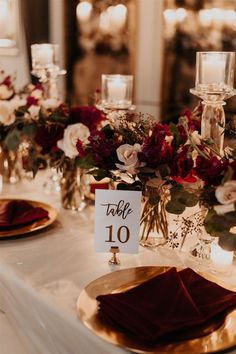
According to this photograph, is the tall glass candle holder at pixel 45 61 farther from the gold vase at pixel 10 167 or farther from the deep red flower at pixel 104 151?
the deep red flower at pixel 104 151

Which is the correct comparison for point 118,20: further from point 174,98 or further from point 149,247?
point 149,247

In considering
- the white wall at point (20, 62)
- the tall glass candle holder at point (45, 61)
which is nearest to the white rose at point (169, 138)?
the tall glass candle holder at point (45, 61)

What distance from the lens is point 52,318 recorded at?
1045mm

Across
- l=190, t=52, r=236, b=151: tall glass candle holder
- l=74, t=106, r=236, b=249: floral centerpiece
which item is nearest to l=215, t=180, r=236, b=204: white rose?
l=74, t=106, r=236, b=249: floral centerpiece

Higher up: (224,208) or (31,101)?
(31,101)

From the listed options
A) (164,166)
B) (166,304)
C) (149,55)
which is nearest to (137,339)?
(166,304)

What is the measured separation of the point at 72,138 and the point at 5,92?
0.60m

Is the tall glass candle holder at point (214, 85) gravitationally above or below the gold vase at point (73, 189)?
above

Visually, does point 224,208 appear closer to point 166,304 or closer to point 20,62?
point 166,304

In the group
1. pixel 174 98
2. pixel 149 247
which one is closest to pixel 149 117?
pixel 149 247

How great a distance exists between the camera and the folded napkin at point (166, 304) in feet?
2.94

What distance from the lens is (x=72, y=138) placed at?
157 cm

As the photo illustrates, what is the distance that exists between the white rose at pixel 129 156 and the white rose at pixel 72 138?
37cm

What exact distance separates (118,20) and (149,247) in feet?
12.4
